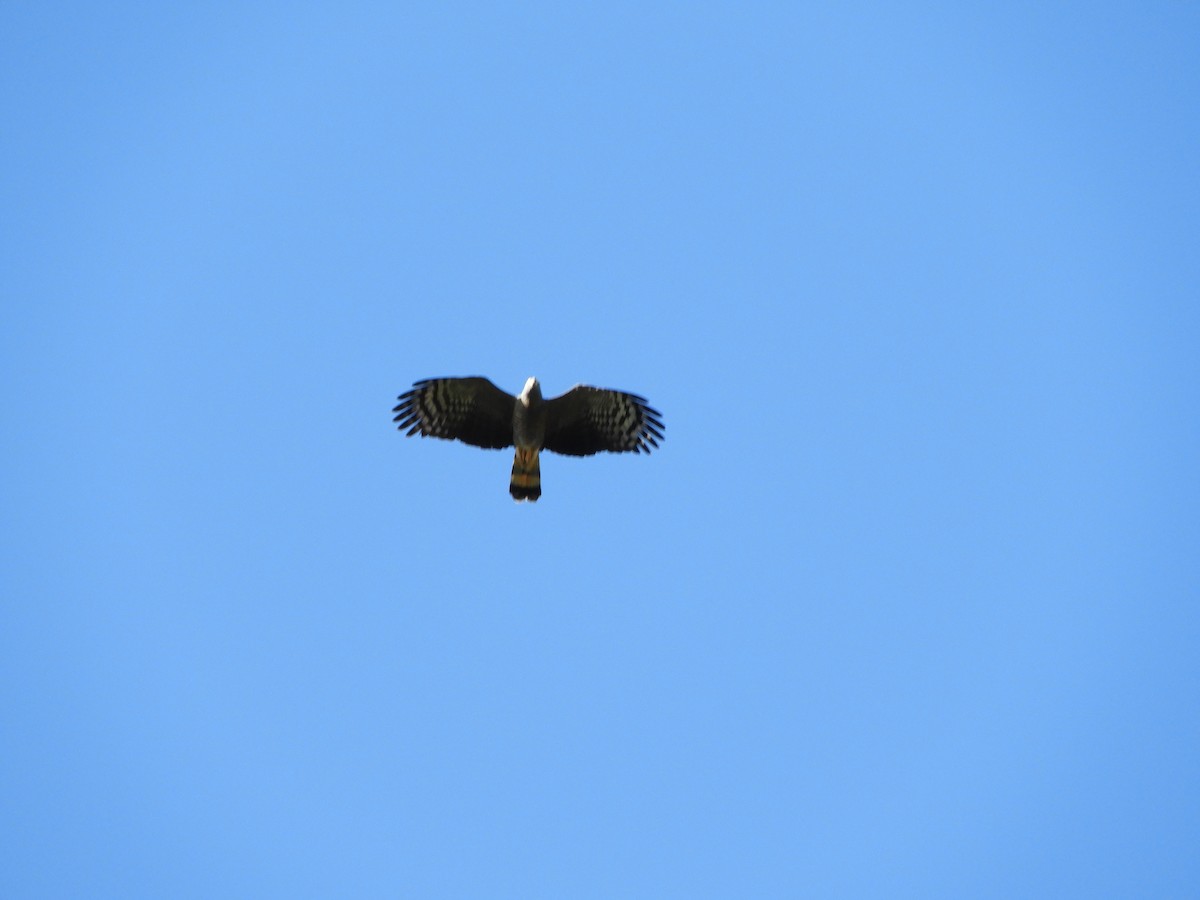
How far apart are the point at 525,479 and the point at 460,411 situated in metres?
1.12

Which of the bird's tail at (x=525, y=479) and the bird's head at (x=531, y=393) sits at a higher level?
the bird's head at (x=531, y=393)

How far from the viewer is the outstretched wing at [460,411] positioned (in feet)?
Result: 47.7

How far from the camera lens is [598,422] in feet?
48.7

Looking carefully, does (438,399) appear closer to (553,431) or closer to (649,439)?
(553,431)

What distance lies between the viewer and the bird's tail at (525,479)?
14.3 metres

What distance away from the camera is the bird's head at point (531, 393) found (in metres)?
14.2

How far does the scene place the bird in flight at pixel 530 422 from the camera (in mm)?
14375

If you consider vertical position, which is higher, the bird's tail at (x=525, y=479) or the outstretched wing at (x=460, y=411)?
the outstretched wing at (x=460, y=411)

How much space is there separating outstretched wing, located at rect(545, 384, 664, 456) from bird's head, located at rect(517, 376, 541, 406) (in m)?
0.26

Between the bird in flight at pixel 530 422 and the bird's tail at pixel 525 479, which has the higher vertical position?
the bird in flight at pixel 530 422

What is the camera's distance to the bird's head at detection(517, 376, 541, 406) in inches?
558

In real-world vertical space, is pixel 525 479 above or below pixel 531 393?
below

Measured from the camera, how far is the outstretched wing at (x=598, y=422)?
1461 centimetres

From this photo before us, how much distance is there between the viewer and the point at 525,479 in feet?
47.0
